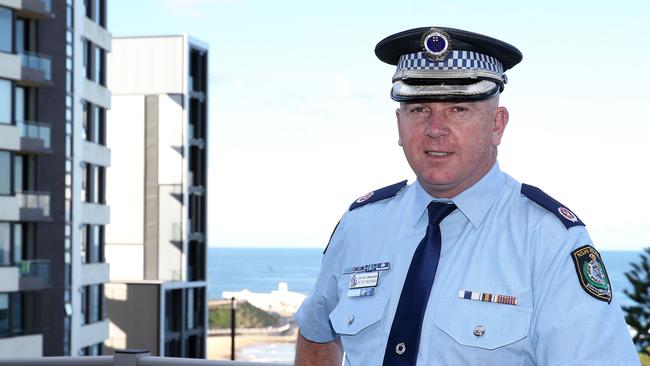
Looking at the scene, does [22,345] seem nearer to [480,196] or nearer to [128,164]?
[128,164]

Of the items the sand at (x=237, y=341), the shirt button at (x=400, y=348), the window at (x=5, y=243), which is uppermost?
the shirt button at (x=400, y=348)

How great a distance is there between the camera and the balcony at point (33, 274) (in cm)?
3500

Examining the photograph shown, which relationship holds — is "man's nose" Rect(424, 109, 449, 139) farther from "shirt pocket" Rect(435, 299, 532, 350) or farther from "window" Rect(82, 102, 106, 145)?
"window" Rect(82, 102, 106, 145)

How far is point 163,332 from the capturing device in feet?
A: 156

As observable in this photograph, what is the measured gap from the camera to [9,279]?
113 feet

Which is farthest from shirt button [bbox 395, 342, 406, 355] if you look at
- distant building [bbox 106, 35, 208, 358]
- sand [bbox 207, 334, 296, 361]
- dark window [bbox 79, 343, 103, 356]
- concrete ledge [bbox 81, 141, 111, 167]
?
sand [bbox 207, 334, 296, 361]

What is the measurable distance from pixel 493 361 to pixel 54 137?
3557 centimetres

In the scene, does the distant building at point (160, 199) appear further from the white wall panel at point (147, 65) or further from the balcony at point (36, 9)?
the balcony at point (36, 9)

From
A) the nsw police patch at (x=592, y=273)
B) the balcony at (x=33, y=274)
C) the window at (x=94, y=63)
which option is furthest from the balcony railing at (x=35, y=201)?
the nsw police patch at (x=592, y=273)

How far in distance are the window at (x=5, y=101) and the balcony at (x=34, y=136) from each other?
16.8 inches

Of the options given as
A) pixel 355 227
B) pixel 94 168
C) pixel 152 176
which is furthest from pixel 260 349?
pixel 355 227

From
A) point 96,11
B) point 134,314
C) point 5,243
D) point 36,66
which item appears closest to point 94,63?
point 96,11

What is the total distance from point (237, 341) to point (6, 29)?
75723mm

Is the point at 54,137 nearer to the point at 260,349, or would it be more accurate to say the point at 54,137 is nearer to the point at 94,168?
the point at 94,168
